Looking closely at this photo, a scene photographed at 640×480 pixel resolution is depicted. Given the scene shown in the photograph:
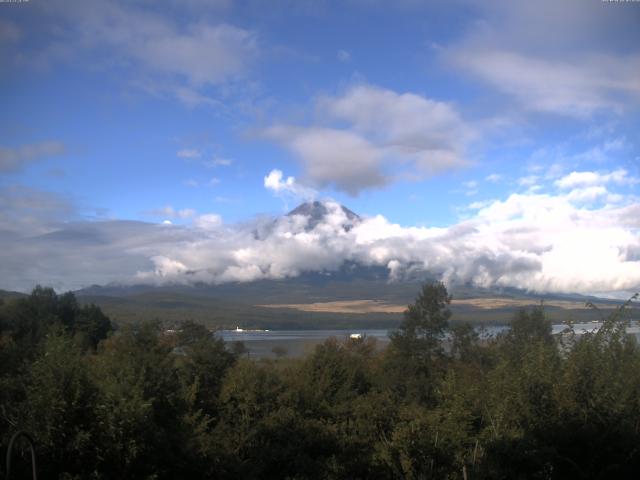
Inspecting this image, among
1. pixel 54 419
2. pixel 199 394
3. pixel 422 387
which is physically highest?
pixel 54 419

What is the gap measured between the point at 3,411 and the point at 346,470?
9.53 metres

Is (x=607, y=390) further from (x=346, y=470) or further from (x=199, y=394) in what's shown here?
(x=199, y=394)

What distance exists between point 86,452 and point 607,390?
1334cm

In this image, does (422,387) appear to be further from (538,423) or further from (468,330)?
(538,423)

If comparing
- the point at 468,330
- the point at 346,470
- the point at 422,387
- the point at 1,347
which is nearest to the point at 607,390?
the point at 346,470

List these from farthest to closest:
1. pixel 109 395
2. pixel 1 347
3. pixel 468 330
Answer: pixel 468 330 < pixel 1 347 < pixel 109 395

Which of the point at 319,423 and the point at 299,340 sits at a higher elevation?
the point at 319,423

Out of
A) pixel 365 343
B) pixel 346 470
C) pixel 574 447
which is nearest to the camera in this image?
pixel 574 447

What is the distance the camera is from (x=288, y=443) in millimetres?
21312

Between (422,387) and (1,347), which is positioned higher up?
(1,347)

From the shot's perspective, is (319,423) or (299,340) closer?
(319,423)

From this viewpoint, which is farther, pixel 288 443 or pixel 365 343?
pixel 365 343

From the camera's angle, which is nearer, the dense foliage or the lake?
the dense foliage

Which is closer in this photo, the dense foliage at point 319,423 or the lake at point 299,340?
the dense foliage at point 319,423
